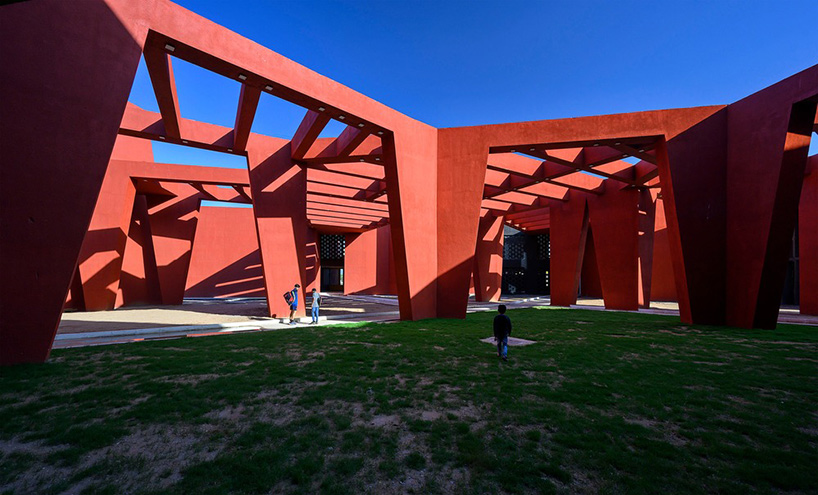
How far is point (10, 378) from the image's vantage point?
196 inches

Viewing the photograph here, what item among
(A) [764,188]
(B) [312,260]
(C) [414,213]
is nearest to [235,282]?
(B) [312,260]

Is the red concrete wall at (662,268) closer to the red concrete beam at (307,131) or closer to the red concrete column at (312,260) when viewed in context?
the red concrete beam at (307,131)

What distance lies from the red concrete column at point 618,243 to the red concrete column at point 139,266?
88.3 ft

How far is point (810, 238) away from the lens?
1634cm

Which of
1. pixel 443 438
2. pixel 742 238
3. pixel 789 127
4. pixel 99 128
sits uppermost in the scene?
pixel 789 127

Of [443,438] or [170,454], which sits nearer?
[170,454]

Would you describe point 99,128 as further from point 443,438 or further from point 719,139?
point 719,139

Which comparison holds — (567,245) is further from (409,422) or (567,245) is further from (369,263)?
(369,263)

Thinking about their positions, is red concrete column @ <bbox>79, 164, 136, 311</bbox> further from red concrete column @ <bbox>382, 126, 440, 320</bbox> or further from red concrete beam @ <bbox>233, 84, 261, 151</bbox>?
red concrete column @ <bbox>382, 126, 440, 320</bbox>

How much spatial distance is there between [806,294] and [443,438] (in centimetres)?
2294

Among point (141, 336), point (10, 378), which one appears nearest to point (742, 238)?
point (10, 378)

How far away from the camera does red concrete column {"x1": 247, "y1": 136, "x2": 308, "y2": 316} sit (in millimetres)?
14344

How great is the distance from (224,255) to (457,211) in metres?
25.0

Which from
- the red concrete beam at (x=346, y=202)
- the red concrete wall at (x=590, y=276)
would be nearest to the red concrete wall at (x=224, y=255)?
the red concrete beam at (x=346, y=202)
